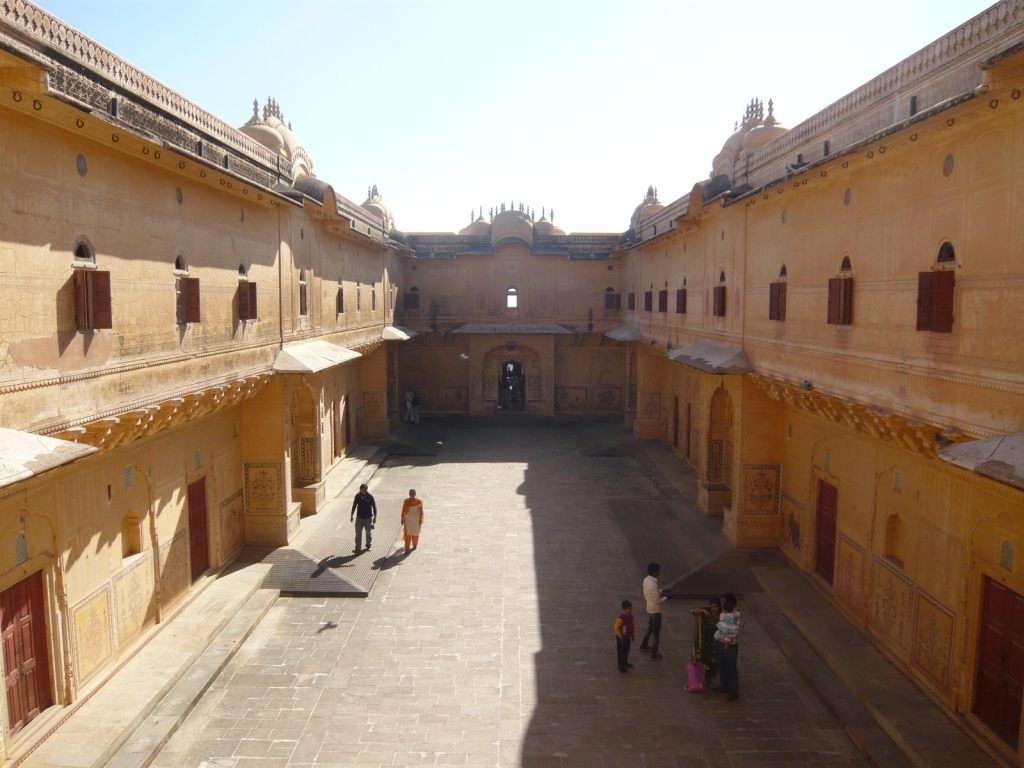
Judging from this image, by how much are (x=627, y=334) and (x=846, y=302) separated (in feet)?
49.2

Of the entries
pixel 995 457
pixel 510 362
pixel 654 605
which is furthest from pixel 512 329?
pixel 995 457

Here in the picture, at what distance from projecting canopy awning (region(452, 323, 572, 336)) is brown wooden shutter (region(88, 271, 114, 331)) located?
2020cm

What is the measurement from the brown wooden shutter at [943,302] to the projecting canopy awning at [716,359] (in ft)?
18.0

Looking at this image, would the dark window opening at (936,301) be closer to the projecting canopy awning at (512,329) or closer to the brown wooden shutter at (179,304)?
the brown wooden shutter at (179,304)

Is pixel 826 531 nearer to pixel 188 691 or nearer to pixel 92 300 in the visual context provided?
pixel 188 691

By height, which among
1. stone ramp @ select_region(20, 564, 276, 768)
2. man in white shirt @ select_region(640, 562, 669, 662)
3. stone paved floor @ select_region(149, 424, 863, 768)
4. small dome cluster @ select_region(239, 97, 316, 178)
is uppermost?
small dome cluster @ select_region(239, 97, 316, 178)

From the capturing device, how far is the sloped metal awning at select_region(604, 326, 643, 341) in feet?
A: 77.9

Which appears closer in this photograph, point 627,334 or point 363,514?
point 363,514

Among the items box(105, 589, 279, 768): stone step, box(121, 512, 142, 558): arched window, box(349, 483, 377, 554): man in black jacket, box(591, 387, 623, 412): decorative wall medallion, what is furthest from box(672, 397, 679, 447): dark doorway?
box(121, 512, 142, 558): arched window

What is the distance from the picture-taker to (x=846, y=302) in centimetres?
952

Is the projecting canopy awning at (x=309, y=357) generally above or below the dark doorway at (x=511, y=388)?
above

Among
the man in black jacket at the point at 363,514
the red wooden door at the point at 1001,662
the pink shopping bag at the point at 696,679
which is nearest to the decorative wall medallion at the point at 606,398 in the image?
the man in black jacket at the point at 363,514

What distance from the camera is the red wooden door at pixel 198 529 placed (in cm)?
1147

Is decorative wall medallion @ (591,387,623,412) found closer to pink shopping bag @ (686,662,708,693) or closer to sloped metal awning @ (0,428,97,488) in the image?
pink shopping bag @ (686,662,708,693)
